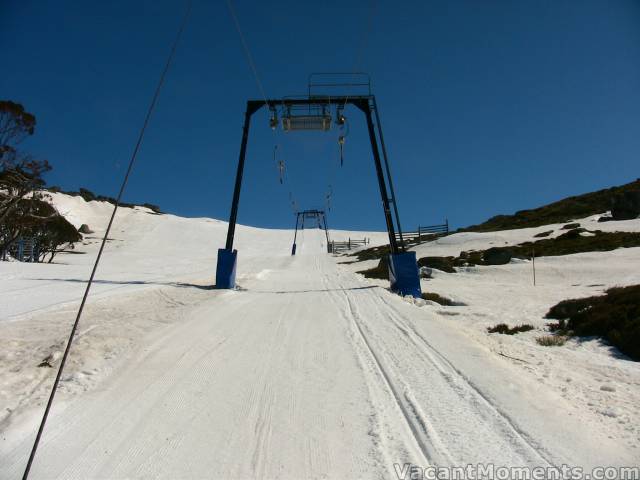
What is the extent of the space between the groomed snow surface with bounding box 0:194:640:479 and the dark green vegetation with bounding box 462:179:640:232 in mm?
44509

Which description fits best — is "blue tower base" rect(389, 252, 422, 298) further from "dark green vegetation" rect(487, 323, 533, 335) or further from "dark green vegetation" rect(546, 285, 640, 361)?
"dark green vegetation" rect(487, 323, 533, 335)

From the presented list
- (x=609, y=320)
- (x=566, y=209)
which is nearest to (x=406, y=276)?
(x=609, y=320)

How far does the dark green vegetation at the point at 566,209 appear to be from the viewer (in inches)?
1917

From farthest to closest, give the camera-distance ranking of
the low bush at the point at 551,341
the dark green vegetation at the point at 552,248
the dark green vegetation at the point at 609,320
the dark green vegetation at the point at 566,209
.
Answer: the dark green vegetation at the point at 566,209
the dark green vegetation at the point at 552,248
the low bush at the point at 551,341
the dark green vegetation at the point at 609,320

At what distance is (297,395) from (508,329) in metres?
6.04

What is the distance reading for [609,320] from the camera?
7992mm

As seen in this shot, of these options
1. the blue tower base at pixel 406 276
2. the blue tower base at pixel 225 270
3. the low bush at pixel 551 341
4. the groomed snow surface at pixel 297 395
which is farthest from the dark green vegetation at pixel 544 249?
the groomed snow surface at pixel 297 395

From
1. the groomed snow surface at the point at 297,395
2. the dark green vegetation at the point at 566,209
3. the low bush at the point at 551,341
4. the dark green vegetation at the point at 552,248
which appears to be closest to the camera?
the groomed snow surface at the point at 297,395

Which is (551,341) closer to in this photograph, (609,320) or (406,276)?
(609,320)

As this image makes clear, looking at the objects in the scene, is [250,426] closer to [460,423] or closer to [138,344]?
[460,423]

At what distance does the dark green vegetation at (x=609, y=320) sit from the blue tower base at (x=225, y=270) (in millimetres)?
10221

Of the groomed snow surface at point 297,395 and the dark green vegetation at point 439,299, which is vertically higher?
the dark green vegetation at point 439,299

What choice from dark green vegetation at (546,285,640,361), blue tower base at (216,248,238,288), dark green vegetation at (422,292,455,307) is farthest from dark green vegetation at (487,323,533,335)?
blue tower base at (216,248,238,288)

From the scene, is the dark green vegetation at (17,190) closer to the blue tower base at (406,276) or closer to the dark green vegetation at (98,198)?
the blue tower base at (406,276)
